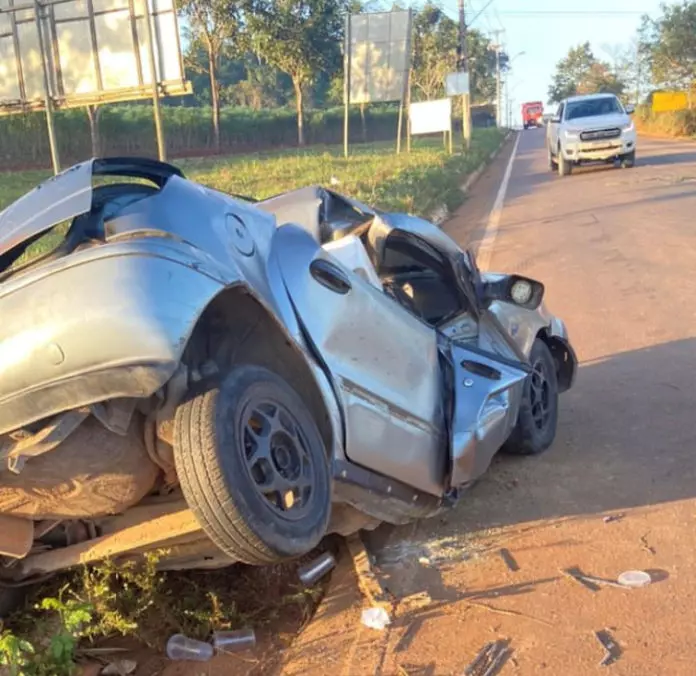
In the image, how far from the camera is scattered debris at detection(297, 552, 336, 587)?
4047 millimetres

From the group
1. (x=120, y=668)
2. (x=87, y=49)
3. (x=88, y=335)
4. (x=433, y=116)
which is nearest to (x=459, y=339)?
(x=120, y=668)

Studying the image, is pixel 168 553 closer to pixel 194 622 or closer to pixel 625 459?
pixel 194 622

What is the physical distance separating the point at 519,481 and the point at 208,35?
124 feet

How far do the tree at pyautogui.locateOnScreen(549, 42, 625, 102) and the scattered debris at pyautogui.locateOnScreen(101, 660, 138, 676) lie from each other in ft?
357

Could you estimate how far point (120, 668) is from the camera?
11.6 feet

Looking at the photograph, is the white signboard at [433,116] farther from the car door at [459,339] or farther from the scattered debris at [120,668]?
the scattered debris at [120,668]

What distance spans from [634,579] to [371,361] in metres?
1.40

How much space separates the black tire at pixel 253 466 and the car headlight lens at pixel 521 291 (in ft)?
7.80

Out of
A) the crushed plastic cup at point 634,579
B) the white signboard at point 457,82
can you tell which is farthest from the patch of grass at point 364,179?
the crushed plastic cup at point 634,579

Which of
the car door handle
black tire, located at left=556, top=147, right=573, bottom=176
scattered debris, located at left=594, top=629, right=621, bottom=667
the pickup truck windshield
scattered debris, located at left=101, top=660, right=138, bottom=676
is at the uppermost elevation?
the car door handle

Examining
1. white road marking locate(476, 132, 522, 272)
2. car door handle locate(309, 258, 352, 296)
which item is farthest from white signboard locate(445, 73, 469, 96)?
car door handle locate(309, 258, 352, 296)

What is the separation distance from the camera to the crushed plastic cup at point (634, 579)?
3812 mm

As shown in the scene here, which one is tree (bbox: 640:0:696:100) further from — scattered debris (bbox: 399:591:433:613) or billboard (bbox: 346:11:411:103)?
scattered debris (bbox: 399:591:433:613)

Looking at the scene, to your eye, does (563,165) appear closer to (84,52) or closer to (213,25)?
(84,52)
